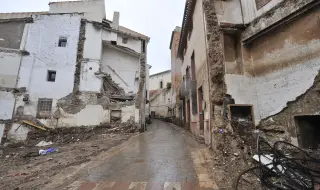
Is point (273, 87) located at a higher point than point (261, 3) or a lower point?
lower

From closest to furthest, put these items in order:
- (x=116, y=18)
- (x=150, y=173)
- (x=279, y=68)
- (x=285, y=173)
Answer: (x=285, y=173)
(x=150, y=173)
(x=279, y=68)
(x=116, y=18)

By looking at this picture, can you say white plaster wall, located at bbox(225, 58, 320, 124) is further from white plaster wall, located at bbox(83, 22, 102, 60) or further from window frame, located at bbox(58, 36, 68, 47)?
window frame, located at bbox(58, 36, 68, 47)

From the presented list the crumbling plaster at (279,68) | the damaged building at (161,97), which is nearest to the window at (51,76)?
the crumbling plaster at (279,68)

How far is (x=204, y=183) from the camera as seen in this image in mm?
3910

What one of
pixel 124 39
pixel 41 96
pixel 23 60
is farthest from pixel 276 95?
pixel 23 60

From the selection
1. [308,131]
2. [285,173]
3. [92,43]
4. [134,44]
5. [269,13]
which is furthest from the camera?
[134,44]

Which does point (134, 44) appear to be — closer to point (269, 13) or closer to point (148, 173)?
point (269, 13)

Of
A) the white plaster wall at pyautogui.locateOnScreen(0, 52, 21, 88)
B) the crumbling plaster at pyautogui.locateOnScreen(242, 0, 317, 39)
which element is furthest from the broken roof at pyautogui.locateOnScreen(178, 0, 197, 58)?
the white plaster wall at pyautogui.locateOnScreen(0, 52, 21, 88)

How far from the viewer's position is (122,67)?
52.2 ft

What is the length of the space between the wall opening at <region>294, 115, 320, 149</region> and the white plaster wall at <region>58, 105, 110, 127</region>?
37.6 feet

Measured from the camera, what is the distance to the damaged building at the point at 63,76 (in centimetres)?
1295

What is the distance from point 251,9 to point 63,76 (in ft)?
42.2

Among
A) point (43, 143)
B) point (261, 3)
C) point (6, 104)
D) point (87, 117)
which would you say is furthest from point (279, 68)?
point (6, 104)

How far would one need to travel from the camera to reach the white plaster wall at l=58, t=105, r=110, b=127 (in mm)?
13047
